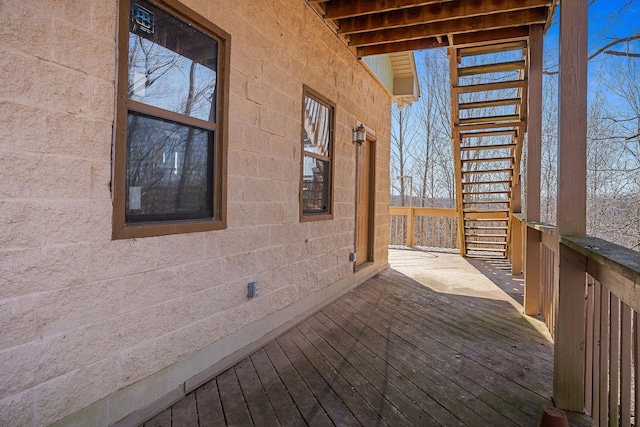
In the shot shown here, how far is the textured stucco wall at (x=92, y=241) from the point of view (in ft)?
4.63

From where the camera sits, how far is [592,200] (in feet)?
25.0

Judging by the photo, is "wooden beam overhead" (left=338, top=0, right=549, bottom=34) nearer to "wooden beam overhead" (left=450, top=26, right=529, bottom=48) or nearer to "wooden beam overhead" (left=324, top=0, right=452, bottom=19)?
"wooden beam overhead" (left=324, top=0, right=452, bottom=19)

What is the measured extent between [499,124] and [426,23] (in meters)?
2.04

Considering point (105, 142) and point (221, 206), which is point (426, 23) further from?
point (105, 142)

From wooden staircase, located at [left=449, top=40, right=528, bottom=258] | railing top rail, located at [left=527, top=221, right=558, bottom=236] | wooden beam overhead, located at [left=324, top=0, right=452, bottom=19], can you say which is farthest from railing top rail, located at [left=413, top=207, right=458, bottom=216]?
wooden beam overhead, located at [left=324, top=0, right=452, bottom=19]

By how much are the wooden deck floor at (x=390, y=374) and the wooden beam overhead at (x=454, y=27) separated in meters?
3.09

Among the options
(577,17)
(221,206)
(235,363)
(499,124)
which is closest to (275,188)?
(221,206)

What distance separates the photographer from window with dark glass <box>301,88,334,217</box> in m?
3.73

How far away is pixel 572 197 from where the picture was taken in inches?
82.2

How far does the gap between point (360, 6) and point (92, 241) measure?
341 cm

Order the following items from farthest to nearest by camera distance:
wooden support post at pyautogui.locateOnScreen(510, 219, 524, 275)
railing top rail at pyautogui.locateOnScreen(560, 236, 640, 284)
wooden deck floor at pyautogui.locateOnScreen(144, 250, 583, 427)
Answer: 1. wooden support post at pyautogui.locateOnScreen(510, 219, 524, 275)
2. wooden deck floor at pyautogui.locateOnScreen(144, 250, 583, 427)
3. railing top rail at pyautogui.locateOnScreen(560, 236, 640, 284)

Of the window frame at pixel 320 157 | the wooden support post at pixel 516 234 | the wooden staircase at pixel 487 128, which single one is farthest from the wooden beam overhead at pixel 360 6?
the wooden support post at pixel 516 234

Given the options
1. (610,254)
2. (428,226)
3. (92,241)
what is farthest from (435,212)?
(92,241)

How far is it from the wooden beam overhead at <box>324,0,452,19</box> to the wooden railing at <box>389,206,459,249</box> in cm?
559
